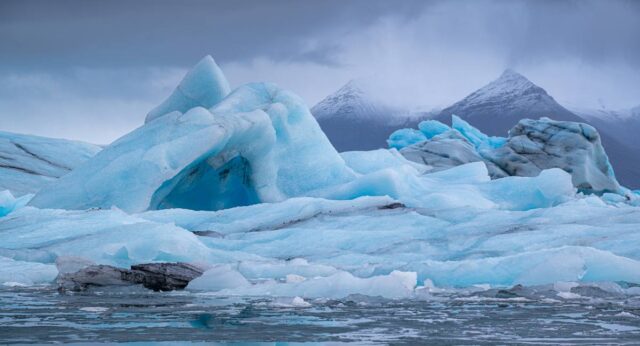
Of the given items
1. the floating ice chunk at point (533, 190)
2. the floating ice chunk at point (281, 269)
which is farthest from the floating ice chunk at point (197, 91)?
the floating ice chunk at point (281, 269)

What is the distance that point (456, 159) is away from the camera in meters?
36.9

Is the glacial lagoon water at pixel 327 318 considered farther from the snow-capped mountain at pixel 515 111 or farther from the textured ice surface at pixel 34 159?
the snow-capped mountain at pixel 515 111

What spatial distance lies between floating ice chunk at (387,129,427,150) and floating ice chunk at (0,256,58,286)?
36.2 meters

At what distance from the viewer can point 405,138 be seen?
4650 centimetres

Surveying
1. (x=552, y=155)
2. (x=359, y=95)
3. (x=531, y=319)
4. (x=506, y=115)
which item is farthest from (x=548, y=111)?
(x=531, y=319)

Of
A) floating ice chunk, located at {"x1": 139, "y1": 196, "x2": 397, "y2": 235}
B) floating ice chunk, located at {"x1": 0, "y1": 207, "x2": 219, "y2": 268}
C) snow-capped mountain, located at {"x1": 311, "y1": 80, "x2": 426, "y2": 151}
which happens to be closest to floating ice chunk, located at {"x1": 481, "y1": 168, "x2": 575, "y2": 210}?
floating ice chunk, located at {"x1": 139, "y1": 196, "x2": 397, "y2": 235}

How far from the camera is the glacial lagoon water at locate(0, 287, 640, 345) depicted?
15.9 feet

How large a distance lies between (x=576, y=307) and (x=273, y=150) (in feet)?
47.0

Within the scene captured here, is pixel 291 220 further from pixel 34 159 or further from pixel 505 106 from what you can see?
pixel 505 106

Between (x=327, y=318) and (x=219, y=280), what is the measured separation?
3.21 metres

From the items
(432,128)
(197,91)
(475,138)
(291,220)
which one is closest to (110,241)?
(291,220)

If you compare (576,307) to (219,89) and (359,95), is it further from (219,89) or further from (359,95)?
(359,95)

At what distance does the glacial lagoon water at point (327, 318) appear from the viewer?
485cm

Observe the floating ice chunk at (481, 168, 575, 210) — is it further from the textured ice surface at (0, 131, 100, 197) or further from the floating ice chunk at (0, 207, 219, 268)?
the textured ice surface at (0, 131, 100, 197)
